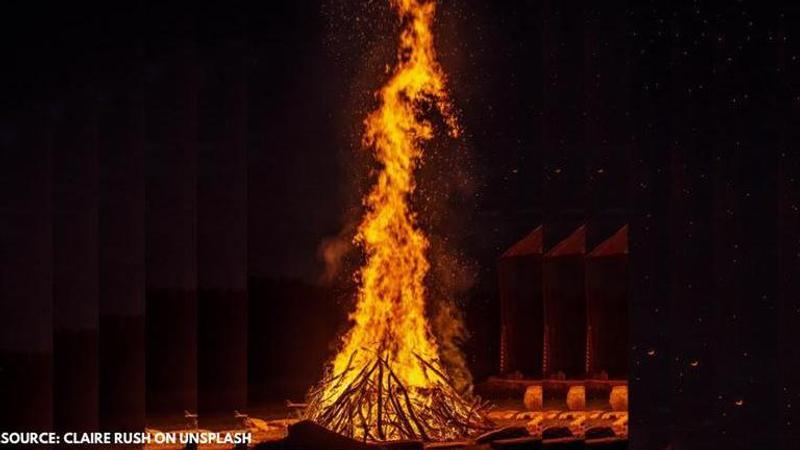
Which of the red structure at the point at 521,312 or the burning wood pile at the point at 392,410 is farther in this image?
the red structure at the point at 521,312

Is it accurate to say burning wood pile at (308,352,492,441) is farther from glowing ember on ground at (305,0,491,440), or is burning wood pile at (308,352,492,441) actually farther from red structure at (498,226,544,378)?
red structure at (498,226,544,378)

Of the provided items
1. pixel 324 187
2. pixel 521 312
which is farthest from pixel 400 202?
pixel 521 312

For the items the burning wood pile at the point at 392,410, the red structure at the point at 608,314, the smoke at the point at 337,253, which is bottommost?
the burning wood pile at the point at 392,410

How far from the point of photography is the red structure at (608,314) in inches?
341

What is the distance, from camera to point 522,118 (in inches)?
331

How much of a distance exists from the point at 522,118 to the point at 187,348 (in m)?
2.39

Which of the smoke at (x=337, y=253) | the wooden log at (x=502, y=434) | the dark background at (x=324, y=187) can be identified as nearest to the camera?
the dark background at (x=324, y=187)

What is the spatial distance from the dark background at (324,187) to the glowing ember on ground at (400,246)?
11cm

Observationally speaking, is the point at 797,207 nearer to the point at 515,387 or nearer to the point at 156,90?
the point at 515,387

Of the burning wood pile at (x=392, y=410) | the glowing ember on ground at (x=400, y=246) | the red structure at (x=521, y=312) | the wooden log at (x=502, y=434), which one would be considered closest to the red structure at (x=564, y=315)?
the red structure at (x=521, y=312)

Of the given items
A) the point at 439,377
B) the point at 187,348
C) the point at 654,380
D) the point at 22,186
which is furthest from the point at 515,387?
the point at 22,186

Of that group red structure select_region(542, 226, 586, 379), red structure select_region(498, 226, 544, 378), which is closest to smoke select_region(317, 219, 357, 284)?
red structure select_region(498, 226, 544, 378)

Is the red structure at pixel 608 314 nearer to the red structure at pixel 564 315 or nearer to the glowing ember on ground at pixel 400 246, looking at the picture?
the red structure at pixel 564 315

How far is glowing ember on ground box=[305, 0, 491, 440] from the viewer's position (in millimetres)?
7746
